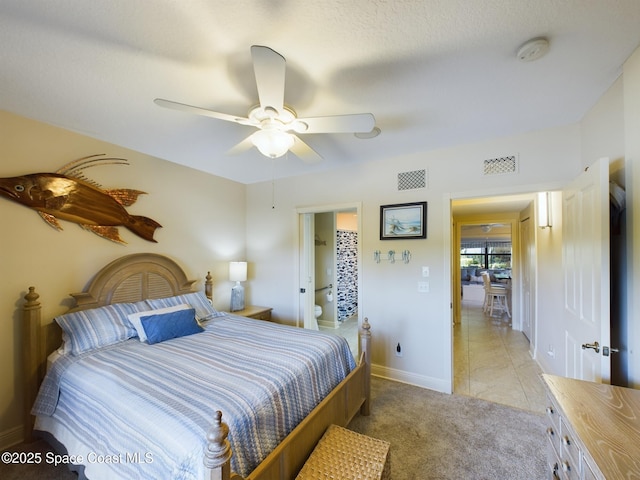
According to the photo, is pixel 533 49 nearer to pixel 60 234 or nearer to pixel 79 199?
pixel 79 199

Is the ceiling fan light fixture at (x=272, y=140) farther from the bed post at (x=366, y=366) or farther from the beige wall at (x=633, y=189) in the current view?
the beige wall at (x=633, y=189)

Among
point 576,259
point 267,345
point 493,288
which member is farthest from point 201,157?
point 493,288

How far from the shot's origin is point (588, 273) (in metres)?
1.60

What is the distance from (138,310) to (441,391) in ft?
10.2

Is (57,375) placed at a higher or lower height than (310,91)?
lower

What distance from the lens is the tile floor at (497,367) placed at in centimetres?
260

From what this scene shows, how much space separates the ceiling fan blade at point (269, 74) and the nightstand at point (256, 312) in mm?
2649

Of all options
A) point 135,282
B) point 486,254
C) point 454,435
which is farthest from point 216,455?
point 486,254

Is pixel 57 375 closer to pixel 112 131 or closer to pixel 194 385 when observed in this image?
pixel 194 385

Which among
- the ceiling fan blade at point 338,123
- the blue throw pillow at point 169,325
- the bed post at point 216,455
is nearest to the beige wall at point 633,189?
the ceiling fan blade at point 338,123

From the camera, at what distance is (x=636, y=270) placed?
4.48 feet

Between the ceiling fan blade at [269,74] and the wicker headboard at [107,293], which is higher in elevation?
the ceiling fan blade at [269,74]

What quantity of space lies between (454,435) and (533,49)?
104 inches

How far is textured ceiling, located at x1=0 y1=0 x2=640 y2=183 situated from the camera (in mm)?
1168
